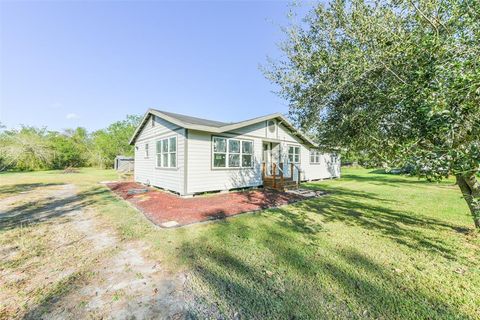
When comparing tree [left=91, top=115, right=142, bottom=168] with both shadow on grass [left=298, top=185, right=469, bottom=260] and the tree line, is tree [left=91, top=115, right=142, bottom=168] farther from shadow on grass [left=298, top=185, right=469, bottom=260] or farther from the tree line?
shadow on grass [left=298, top=185, right=469, bottom=260]

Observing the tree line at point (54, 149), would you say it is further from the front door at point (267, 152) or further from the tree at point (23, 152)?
the front door at point (267, 152)

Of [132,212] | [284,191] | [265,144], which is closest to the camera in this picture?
[132,212]

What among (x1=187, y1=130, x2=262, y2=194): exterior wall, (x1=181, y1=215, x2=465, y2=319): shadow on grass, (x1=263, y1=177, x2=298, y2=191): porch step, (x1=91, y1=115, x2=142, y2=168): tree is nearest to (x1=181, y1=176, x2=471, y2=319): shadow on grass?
(x1=181, y1=215, x2=465, y2=319): shadow on grass

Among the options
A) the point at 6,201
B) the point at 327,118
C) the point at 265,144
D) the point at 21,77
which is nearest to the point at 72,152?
the point at 21,77

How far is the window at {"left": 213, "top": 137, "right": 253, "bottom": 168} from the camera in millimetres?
9477

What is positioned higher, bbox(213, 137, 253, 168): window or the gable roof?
the gable roof

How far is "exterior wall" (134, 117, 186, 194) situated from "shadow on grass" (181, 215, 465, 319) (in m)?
5.23

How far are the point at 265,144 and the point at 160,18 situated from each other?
28.1ft

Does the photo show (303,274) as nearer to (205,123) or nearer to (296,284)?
(296,284)

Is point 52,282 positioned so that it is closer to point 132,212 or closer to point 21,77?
point 132,212

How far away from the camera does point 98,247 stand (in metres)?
3.79

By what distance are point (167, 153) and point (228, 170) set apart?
311 cm

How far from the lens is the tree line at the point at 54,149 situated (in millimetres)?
23562

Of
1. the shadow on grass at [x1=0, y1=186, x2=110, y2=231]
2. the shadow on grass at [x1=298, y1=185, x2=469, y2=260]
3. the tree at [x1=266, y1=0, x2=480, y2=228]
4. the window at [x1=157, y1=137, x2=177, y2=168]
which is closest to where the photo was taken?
the tree at [x1=266, y1=0, x2=480, y2=228]
